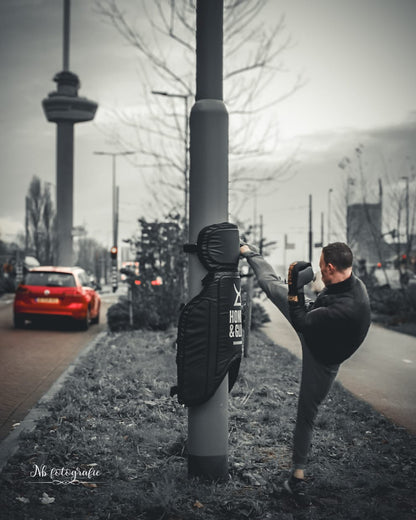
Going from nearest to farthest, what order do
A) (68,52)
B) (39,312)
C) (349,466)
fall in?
(349,466) < (39,312) < (68,52)

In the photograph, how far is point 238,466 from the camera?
4.74 m

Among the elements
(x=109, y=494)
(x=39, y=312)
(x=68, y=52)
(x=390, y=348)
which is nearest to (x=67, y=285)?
(x=39, y=312)

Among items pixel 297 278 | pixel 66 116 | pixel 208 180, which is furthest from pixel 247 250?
pixel 66 116

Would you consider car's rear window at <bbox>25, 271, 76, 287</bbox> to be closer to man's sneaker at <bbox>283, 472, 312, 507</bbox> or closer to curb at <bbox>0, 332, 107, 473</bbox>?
curb at <bbox>0, 332, 107, 473</bbox>

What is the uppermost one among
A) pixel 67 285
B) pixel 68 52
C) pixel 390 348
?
pixel 68 52

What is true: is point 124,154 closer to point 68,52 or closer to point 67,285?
point 67,285

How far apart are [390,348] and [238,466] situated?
9441 millimetres

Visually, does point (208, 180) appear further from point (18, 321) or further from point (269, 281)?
point (18, 321)

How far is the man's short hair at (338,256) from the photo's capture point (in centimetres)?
401

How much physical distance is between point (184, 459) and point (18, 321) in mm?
12597

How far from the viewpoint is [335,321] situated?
389cm

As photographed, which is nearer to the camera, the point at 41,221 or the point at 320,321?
the point at 320,321

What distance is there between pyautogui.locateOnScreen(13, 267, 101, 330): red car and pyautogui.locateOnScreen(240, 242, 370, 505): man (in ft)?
41.3

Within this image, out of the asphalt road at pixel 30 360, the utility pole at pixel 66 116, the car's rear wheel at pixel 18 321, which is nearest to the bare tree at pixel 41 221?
the utility pole at pixel 66 116
